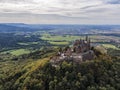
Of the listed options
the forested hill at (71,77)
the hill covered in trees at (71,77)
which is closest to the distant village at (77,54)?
the hill covered in trees at (71,77)

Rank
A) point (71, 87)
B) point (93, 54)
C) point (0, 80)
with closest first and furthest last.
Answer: point (71, 87) → point (93, 54) → point (0, 80)

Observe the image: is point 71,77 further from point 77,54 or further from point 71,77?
point 77,54

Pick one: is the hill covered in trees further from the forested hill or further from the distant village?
the distant village

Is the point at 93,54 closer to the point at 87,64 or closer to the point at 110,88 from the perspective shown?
the point at 87,64

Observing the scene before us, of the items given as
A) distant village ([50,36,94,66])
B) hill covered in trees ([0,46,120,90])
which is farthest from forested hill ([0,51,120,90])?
distant village ([50,36,94,66])

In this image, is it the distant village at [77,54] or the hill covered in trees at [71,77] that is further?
the distant village at [77,54]

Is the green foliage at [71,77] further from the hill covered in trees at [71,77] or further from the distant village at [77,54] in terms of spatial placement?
the distant village at [77,54]

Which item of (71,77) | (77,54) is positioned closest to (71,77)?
(71,77)

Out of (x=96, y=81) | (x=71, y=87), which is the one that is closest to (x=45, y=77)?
(x=71, y=87)
